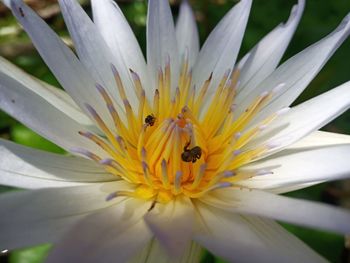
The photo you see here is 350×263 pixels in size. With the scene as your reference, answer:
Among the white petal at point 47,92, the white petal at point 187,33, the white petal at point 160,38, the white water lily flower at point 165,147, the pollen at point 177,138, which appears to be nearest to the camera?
the white water lily flower at point 165,147

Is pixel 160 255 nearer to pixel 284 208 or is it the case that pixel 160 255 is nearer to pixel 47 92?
pixel 284 208

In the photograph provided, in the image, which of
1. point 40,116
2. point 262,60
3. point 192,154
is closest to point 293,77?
point 262,60

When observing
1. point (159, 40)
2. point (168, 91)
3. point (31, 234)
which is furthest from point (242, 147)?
point (31, 234)

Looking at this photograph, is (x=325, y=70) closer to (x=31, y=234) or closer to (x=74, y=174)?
(x=74, y=174)

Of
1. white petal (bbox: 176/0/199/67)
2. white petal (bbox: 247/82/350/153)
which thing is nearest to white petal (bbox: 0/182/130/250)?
white petal (bbox: 247/82/350/153)

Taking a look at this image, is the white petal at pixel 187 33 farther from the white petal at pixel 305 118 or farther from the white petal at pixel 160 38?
the white petal at pixel 305 118

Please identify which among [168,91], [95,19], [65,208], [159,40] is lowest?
[65,208]

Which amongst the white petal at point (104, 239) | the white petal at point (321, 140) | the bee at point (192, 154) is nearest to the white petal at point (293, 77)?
the white petal at point (321, 140)
